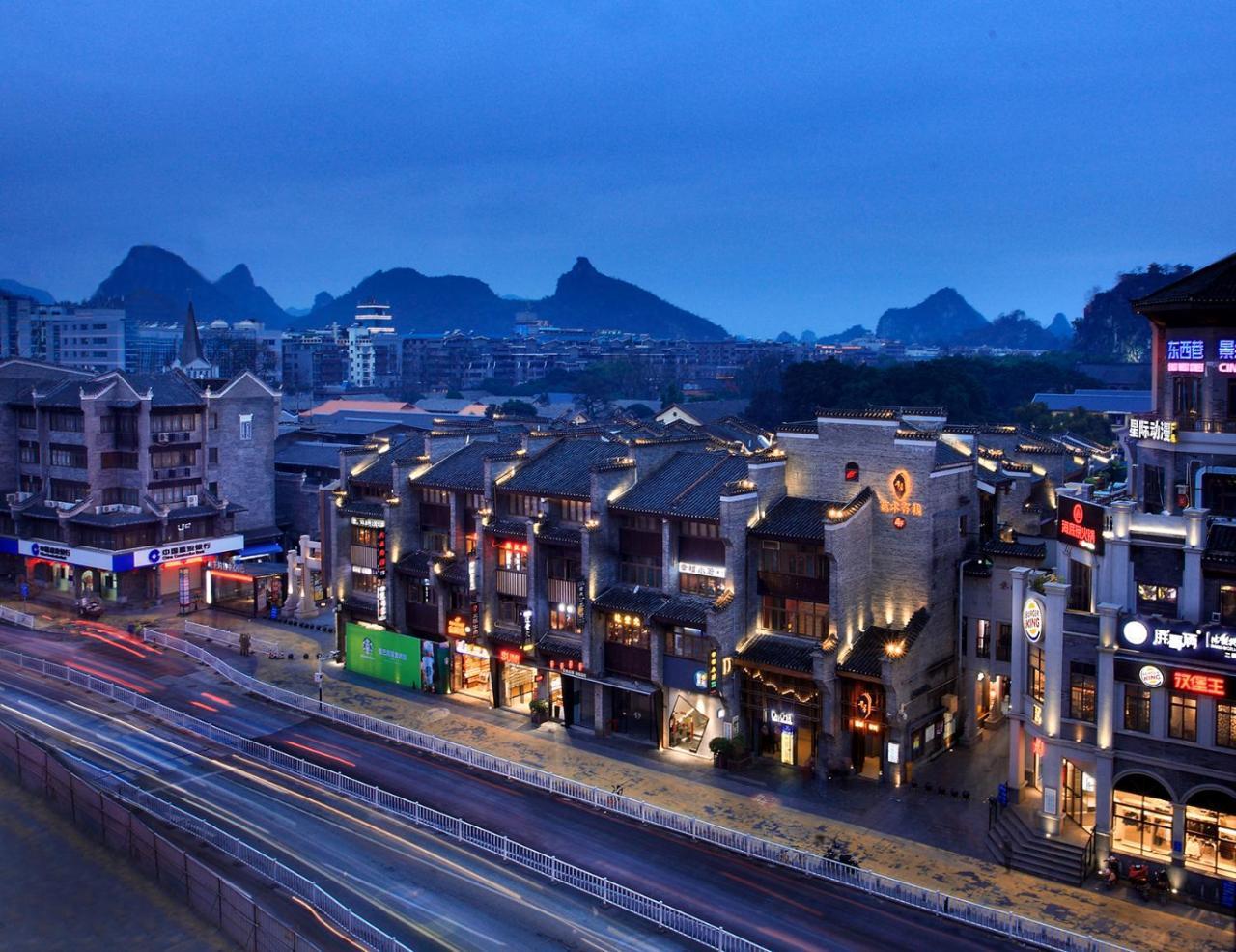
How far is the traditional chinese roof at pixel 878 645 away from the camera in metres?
50.1

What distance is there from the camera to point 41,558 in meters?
91.8

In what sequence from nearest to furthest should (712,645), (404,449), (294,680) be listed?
1. (712,645)
2. (294,680)
3. (404,449)

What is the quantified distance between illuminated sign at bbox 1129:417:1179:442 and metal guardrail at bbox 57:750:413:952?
34129 millimetres

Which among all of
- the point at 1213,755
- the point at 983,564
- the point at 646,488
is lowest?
the point at 1213,755

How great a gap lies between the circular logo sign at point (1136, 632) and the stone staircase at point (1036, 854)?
325 inches

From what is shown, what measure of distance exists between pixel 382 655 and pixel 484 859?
90.0ft

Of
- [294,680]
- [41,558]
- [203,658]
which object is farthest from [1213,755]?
[41,558]

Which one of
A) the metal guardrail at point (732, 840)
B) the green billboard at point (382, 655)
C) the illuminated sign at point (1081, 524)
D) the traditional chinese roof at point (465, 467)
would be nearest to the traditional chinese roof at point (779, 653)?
the metal guardrail at point (732, 840)

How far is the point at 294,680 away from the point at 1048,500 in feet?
156

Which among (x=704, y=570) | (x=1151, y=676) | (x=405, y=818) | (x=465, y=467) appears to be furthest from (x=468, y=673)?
(x=1151, y=676)

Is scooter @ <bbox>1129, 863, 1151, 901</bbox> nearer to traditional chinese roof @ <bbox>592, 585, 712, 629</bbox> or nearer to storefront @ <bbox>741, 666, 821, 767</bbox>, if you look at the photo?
storefront @ <bbox>741, 666, 821, 767</bbox>

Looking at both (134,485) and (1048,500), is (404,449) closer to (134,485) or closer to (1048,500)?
(134,485)

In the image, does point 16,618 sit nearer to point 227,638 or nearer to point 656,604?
point 227,638

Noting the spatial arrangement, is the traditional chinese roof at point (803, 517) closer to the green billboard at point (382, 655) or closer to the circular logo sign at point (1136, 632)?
the circular logo sign at point (1136, 632)
